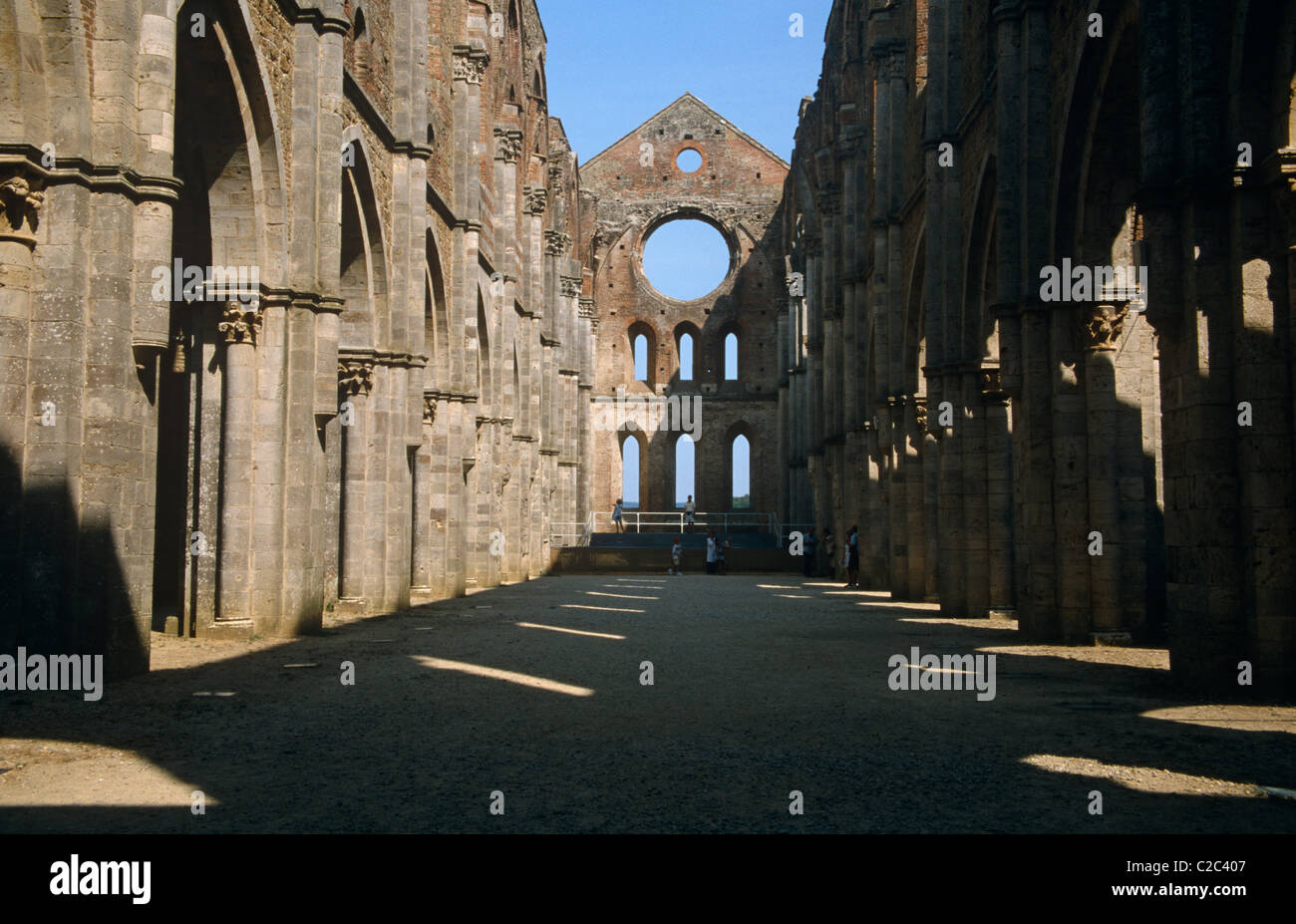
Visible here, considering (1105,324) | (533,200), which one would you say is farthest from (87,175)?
(533,200)

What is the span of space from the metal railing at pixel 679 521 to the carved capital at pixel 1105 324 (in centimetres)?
3187

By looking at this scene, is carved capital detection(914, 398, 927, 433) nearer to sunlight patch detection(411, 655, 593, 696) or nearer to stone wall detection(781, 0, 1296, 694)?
stone wall detection(781, 0, 1296, 694)

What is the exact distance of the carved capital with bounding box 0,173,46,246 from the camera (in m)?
8.53

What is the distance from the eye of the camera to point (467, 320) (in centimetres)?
2316

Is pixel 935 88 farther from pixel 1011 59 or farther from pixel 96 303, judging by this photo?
pixel 96 303

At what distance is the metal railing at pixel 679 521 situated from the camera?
45312mm

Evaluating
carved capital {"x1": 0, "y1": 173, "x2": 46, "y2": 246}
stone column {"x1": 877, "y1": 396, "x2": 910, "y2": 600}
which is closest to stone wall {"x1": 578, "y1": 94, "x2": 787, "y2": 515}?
stone column {"x1": 877, "y1": 396, "x2": 910, "y2": 600}

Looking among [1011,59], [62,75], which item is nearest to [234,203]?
[62,75]

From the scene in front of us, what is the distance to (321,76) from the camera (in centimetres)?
1408

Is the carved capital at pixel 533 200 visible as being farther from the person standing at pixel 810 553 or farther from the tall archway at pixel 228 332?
the tall archway at pixel 228 332

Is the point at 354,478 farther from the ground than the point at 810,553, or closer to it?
farther from the ground

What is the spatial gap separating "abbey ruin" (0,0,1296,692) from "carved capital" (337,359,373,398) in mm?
44

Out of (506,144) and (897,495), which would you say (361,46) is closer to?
(506,144)

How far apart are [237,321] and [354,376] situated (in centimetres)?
481
